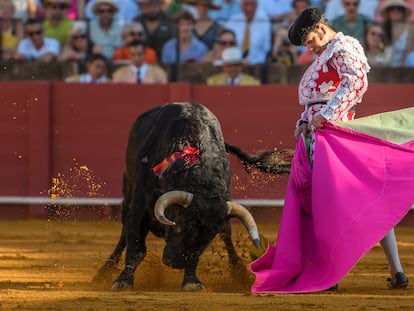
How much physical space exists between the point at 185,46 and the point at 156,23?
0.28 metres

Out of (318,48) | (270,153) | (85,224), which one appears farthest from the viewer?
(85,224)

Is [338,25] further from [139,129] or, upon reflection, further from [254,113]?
[139,129]

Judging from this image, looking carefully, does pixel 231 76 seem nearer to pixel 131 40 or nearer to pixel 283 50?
pixel 283 50

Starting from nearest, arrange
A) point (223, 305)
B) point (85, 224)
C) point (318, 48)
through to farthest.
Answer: point (223, 305) < point (318, 48) < point (85, 224)

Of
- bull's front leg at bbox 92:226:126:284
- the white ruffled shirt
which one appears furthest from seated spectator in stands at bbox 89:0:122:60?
the white ruffled shirt

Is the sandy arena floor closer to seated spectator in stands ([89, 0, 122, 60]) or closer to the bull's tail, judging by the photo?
the bull's tail

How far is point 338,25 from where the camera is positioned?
7730 mm

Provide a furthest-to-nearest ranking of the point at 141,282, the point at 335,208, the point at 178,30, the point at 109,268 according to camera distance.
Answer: the point at 178,30 < the point at 109,268 < the point at 141,282 < the point at 335,208

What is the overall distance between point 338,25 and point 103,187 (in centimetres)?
214

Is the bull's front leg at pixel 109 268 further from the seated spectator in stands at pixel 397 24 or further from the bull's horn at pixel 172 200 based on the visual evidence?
the seated spectator in stands at pixel 397 24

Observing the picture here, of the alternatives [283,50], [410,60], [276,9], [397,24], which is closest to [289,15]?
[276,9]

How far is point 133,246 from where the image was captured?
4.45 meters

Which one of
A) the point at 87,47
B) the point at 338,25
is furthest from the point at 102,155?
the point at 338,25

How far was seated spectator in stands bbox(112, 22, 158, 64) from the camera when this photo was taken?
7.80 meters
